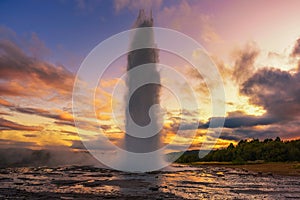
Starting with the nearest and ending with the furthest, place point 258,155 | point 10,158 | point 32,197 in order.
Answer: point 32,197 < point 10,158 < point 258,155

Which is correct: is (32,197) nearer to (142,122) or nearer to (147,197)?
(147,197)

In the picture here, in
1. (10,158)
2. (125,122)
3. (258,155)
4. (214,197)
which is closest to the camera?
(214,197)

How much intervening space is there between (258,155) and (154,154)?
196 ft

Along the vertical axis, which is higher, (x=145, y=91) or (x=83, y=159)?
(x=145, y=91)

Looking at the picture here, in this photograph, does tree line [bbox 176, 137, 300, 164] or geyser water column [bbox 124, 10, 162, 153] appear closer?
geyser water column [bbox 124, 10, 162, 153]

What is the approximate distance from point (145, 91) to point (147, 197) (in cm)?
5928

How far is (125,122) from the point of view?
78.6 m

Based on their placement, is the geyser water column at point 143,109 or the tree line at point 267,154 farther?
the tree line at point 267,154

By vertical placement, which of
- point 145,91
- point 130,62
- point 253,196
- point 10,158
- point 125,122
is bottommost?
point 253,196

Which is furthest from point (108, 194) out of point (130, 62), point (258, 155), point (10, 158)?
point (258, 155)

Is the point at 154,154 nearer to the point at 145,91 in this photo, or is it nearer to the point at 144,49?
the point at 145,91

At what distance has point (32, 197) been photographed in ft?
66.1

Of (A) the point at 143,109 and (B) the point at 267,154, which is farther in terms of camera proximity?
(B) the point at 267,154

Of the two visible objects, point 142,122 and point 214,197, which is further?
point 142,122
